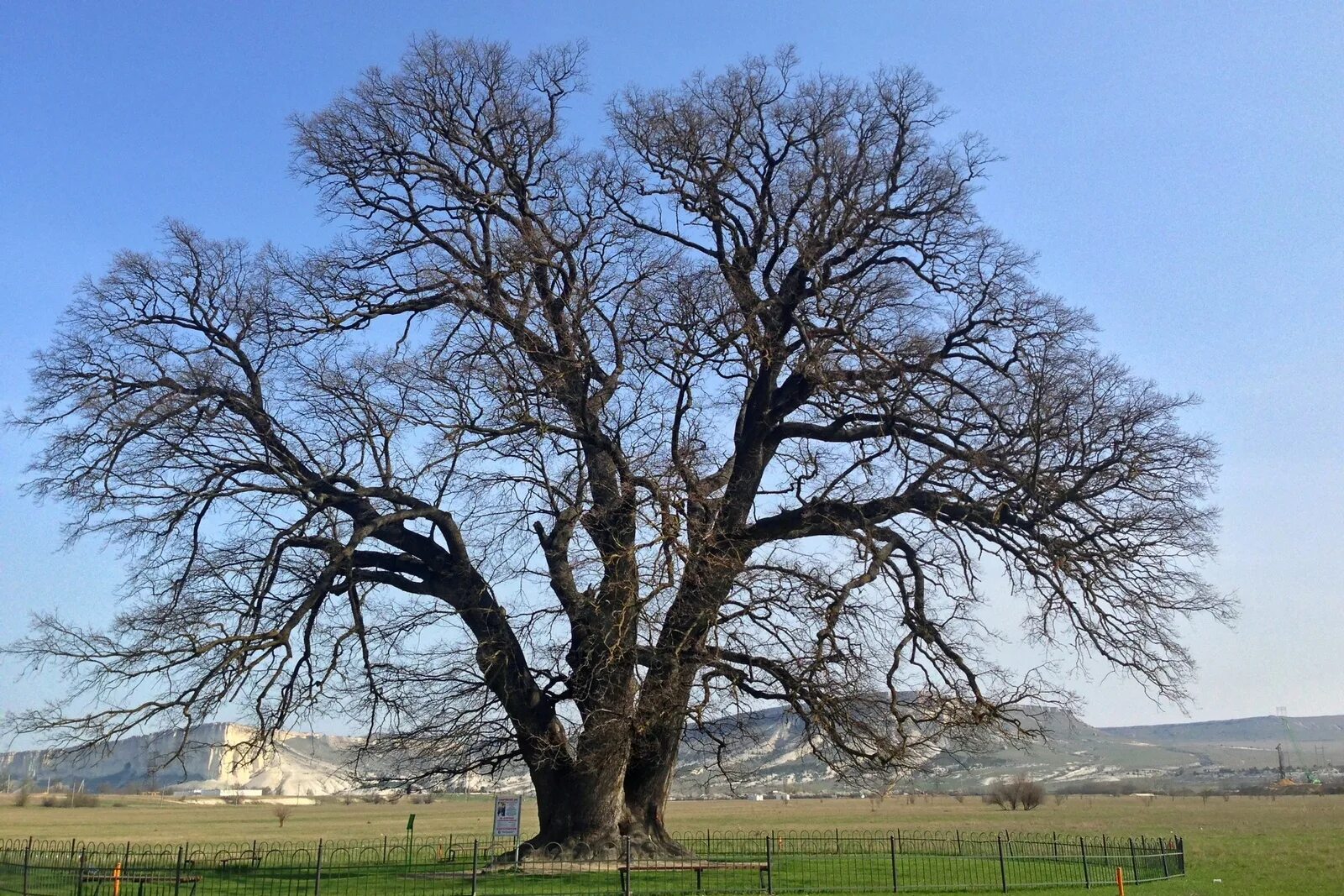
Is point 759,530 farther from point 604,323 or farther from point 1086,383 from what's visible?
point 1086,383

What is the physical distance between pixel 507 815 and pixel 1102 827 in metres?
44.0

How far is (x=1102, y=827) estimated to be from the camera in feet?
177

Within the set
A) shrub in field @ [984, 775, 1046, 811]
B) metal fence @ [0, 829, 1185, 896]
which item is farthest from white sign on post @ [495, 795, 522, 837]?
shrub in field @ [984, 775, 1046, 811]

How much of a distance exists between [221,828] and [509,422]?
55.4 metres

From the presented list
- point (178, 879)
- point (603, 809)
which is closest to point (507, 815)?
point (603, 809)

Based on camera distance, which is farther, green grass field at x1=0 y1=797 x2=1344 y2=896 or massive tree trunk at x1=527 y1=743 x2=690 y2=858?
green grass field at x1=0 y1=797 x2=1344 y2=896

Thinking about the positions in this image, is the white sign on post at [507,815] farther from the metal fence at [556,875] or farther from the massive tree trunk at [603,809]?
the massive tree trunk at [603,809]

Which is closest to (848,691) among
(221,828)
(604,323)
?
(604,323)

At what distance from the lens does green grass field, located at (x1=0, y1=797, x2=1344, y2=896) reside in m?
25.5

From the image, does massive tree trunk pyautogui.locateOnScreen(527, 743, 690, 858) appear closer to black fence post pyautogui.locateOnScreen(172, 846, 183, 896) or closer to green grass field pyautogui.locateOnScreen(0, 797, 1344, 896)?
green grass field pyautogui.locateOnScreen(0, 797, 1344, 896)

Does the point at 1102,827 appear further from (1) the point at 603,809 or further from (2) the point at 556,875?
(2) the point at 556,875

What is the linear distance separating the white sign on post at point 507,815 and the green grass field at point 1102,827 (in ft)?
5.08

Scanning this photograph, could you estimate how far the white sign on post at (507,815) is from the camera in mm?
19078

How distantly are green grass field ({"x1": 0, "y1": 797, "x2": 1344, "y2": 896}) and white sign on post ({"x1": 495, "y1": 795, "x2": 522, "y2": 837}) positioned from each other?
155cm
